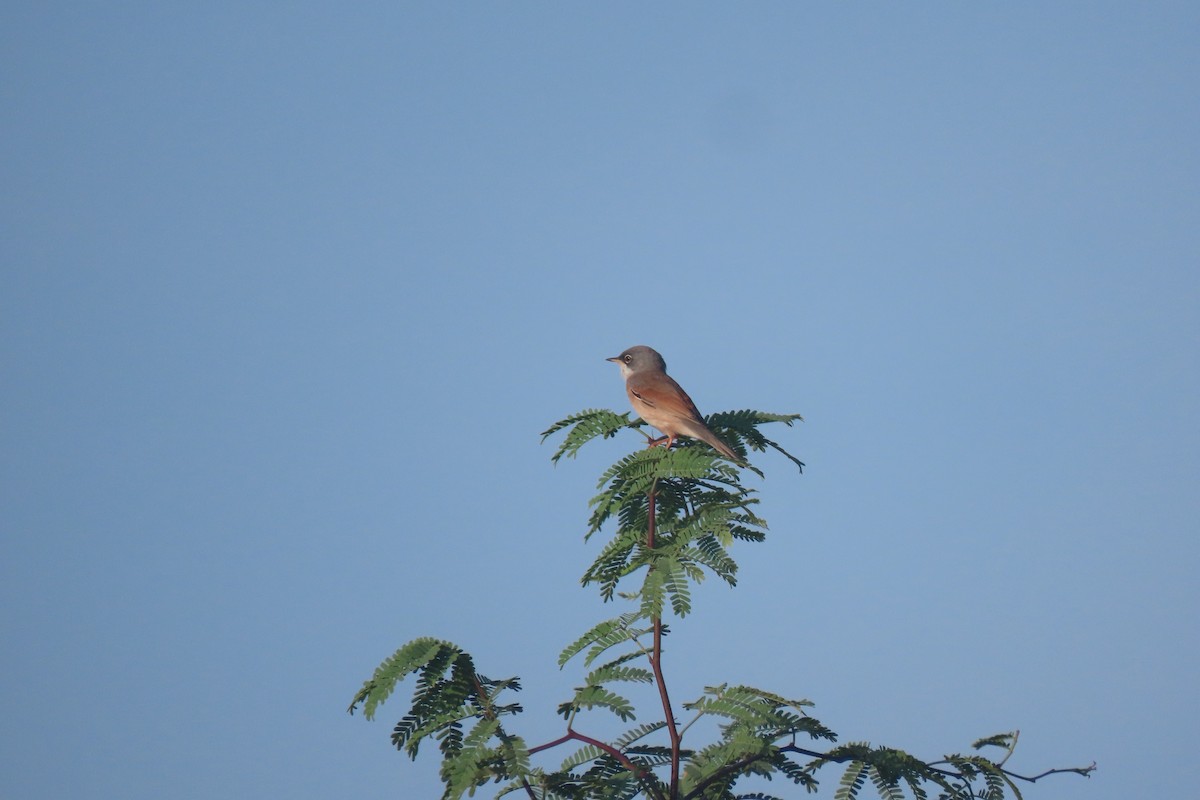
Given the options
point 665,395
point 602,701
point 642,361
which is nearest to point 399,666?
point 602,701

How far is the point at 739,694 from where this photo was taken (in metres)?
5.63

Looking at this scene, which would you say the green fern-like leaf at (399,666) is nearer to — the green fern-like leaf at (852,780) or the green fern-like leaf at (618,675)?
the green fern-like leaf at (618,675)

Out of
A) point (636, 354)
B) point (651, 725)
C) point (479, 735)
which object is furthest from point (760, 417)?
point (636, 354)

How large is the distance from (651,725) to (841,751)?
3.13ft

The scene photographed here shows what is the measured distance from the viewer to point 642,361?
A: 33.4 feet

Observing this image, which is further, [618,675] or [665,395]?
[665,395]

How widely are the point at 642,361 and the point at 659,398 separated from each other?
1.26 metres

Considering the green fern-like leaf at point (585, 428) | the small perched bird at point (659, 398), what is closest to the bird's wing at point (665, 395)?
the small perched bird at point (659, 398)

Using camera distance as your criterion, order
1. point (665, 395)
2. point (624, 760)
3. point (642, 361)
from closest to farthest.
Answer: point (624, 760)
point (665, 395)
point (642, 361)

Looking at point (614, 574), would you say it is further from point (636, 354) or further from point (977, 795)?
point (636, 354)

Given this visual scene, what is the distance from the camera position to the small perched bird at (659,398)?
298 inches

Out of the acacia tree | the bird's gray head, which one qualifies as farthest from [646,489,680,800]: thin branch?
the bird's gray head

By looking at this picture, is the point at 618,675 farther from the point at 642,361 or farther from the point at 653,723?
the point at 642,361

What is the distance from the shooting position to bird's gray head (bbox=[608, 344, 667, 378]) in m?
10.1
